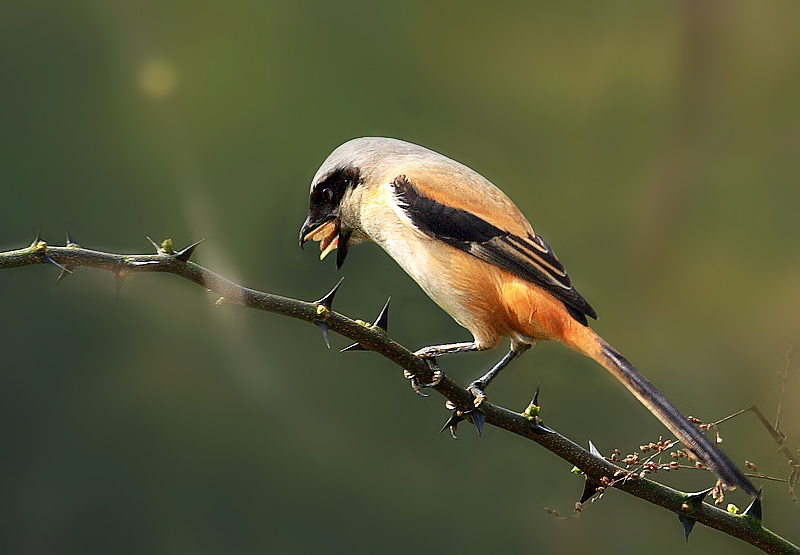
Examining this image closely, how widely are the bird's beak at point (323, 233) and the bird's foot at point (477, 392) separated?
30 cm

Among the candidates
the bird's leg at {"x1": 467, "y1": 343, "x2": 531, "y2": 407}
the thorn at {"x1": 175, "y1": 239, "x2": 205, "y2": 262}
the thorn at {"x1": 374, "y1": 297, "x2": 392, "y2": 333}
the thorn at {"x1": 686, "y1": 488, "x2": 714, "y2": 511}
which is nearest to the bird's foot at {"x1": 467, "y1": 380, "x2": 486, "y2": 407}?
the bird's leg at {"x1": 467, "y1": 343, "x2": 531, "y2": 407}

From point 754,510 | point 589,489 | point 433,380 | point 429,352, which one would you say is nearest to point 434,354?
point 429,352

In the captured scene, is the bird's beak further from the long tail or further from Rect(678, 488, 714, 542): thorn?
Rect(678, 488, 714, 542): thorn

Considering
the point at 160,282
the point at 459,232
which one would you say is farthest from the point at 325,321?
the point at 160,282

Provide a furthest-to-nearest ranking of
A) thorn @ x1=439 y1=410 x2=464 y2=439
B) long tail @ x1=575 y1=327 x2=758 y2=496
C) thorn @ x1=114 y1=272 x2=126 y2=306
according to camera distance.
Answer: thorn @ x1=439 y1=410 x2=464 y2=439 → long tail @ x1=575 y1=327 x2=758 y2=496 → thorn @ x1=114 y1=272 x2=126 y2=306

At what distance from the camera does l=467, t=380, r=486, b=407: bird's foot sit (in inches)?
35.4

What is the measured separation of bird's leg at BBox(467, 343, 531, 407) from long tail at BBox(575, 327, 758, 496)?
13 cm

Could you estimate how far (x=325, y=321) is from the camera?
80 cm

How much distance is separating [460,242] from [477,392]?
224mm

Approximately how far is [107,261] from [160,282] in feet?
2.27

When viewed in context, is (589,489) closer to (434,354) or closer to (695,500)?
(695,500)

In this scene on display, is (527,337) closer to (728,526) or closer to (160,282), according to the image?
(728,526)

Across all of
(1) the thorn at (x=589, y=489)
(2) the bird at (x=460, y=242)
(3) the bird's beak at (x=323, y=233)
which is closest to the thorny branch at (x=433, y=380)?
(1) the thorn at (x=589, y=489)

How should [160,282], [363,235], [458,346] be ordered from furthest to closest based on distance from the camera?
[160,282] < [363,235] < [458,346]
